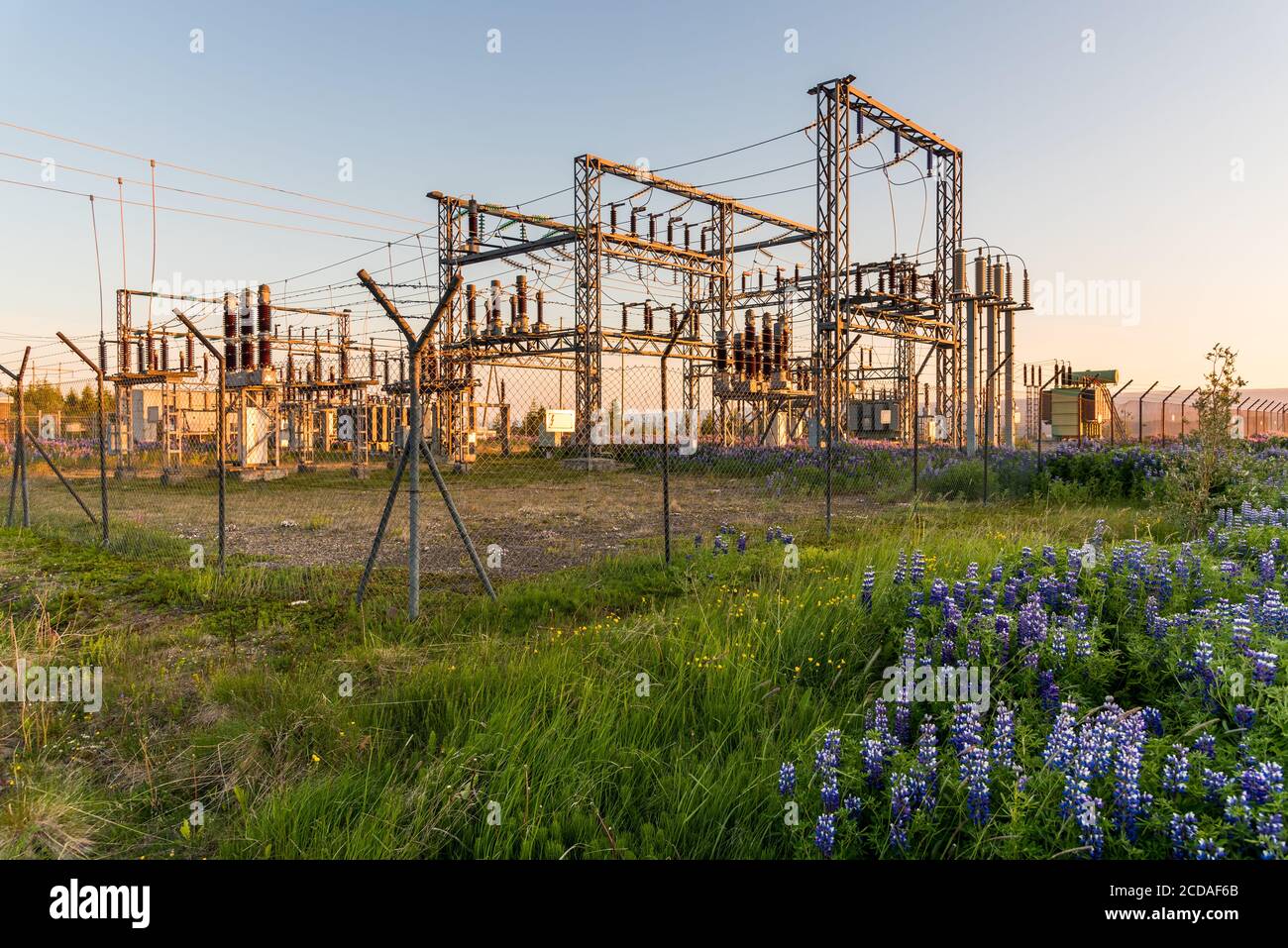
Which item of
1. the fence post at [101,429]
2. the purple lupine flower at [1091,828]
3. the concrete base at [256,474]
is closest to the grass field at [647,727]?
the purple lupine flower at [1091,828]

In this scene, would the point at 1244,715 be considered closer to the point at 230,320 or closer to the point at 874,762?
the point at 874,762

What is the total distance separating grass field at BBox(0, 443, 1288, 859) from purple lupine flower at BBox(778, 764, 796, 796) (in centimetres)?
4

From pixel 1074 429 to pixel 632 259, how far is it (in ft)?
48.8

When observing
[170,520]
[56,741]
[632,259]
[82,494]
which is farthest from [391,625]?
[632,259]

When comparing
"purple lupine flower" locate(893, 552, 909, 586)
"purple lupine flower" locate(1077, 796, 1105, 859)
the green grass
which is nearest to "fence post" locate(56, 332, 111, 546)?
the green grass

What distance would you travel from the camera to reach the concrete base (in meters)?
19.0

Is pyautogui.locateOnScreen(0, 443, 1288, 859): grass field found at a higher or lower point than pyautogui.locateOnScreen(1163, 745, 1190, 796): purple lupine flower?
lower

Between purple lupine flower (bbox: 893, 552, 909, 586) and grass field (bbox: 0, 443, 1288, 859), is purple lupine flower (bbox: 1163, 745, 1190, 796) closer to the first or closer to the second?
grass field (bbox: 0, 443, 1288, 859)

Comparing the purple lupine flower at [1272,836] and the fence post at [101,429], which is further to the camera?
the fence post at [101,429]

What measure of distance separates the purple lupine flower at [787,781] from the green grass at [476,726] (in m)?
0.09

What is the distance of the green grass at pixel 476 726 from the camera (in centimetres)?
258

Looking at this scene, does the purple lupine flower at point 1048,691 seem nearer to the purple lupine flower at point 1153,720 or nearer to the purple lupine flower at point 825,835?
the purple lupine flower at point 1153,720

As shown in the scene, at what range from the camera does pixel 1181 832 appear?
2164 mm
